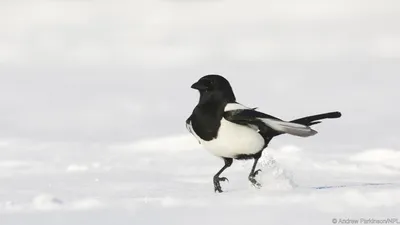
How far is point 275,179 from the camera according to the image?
715 cm

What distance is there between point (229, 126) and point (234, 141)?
0.12 meters

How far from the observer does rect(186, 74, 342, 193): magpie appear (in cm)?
707

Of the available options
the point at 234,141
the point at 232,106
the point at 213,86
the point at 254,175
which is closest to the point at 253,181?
the point at 254,175

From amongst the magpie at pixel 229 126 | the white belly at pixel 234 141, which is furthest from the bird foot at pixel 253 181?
the white belly at pixel 234 141

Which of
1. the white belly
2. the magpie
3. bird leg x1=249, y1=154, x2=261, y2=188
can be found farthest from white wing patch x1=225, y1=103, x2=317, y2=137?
bird leg x1=249, y1=154, x2=261, y2=188

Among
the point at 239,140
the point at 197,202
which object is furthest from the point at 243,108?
the point at 197,202

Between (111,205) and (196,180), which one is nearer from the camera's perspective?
(111,205)

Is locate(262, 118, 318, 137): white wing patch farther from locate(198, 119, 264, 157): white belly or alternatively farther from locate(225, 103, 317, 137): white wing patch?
locate(198, 119, 264, 157): white belly

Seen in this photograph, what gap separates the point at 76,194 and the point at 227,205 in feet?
4.15

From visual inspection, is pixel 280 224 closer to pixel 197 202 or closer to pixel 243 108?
pixel 197 202

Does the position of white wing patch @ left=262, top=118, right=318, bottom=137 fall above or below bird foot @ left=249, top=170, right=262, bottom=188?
above

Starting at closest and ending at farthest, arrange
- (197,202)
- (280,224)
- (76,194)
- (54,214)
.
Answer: (280,224) → (54,214) → (197,202) → (76,194)

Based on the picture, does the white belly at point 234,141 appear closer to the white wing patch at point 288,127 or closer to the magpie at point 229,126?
the magpie at point 229,126

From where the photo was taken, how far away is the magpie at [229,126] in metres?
Answer: 7.07
